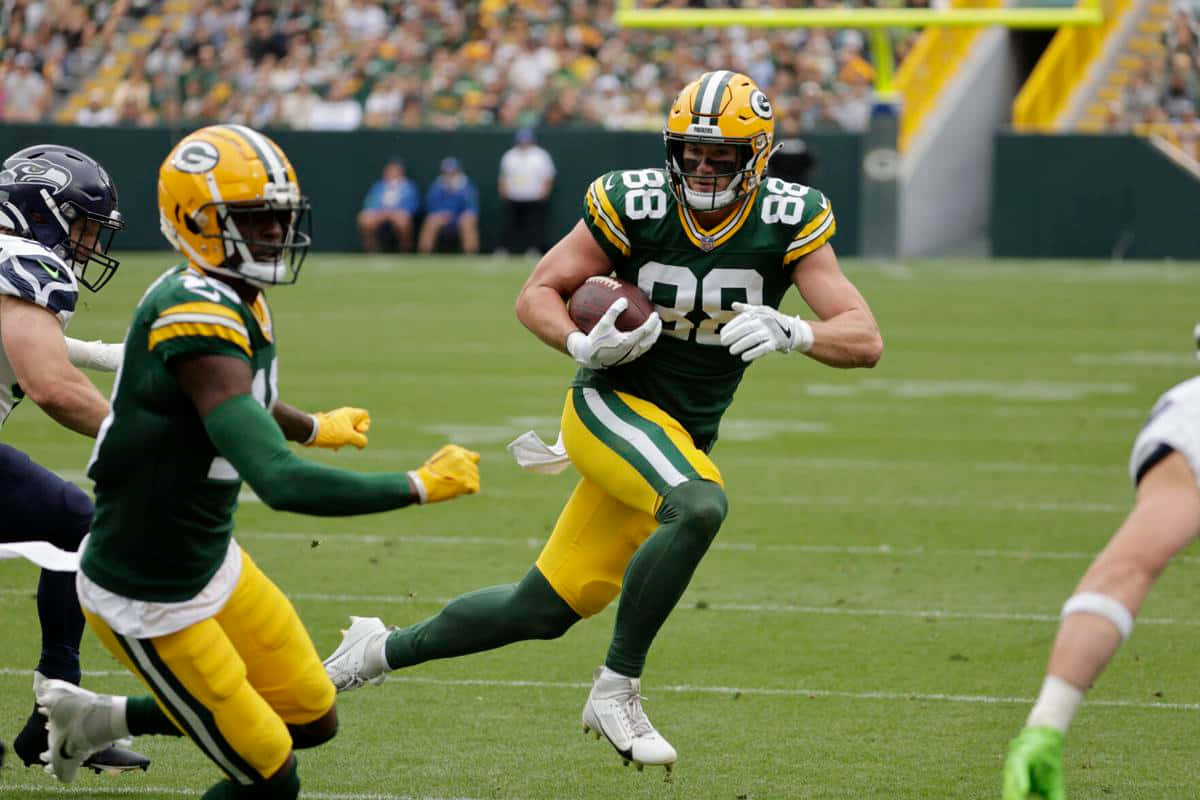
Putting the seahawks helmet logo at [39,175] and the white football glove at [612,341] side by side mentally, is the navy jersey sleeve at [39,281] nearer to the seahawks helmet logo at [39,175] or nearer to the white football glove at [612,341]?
the seahawks helmet logo at [39,175]

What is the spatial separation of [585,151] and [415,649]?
1704cm

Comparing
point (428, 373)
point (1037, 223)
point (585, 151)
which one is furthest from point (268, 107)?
point (428, 373)

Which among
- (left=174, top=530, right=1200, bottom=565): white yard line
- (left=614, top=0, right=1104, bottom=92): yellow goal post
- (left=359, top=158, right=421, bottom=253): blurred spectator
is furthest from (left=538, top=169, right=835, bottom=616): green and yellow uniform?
(left=359, top=158, right=421, bottom=253): blurred spectator

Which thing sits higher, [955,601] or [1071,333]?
[955,601]

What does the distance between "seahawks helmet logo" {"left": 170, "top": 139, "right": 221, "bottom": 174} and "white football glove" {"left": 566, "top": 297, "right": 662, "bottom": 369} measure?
1145 millimetres

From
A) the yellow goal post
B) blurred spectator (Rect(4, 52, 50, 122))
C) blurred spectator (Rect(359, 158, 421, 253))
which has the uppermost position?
the yellow goal post

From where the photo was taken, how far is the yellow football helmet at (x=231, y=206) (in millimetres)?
3449

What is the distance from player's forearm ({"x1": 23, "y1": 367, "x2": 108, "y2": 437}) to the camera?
13.4 feet

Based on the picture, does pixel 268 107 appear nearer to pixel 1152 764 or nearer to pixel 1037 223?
pixel 1037 223

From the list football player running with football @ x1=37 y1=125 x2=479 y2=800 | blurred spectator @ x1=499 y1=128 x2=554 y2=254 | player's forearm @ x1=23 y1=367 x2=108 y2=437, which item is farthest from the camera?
blurred spectator @ x1=499 y1=128 x2=554 y2=254

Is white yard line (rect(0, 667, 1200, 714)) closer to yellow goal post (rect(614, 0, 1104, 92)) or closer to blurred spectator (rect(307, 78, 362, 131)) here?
yellow goal post (rect(614, 0, 1104, 92))

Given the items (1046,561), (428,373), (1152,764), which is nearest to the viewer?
(1152,764)

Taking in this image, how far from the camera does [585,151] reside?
21.3m

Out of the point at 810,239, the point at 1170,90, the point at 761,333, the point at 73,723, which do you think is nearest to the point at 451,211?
the point at 1170,90
